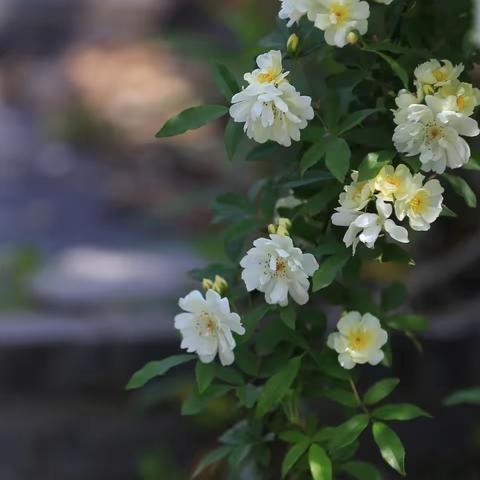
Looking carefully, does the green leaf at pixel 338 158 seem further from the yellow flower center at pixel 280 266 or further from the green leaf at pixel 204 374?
the green leaf at pixel 204 374

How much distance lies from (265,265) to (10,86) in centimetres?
532

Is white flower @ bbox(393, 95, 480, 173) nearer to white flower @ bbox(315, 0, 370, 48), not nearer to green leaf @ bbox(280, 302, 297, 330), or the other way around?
white flower @ bbox(315, 0, 370, 48)

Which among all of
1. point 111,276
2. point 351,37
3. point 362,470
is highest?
point 351,37

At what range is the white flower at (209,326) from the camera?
1.58 metres

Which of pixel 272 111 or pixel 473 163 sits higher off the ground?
pixel 272 111

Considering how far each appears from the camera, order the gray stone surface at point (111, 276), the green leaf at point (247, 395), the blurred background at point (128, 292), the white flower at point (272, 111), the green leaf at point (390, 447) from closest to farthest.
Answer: the white flower at point (272, 111) → the green leaf at point (390, 447) → the green leaf at point (247, 395) → the blurred background at point (128, 292) → the gray stone surface at point (111, 276)

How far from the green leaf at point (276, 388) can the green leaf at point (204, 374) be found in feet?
0.29

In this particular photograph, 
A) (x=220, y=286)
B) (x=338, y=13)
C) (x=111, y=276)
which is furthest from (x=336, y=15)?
(x=111, y=276)

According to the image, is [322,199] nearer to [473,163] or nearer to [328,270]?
[328,270]

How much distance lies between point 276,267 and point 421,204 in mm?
237

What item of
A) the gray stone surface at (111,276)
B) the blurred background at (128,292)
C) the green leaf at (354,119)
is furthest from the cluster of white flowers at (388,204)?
the gray stone surface at (111,276)

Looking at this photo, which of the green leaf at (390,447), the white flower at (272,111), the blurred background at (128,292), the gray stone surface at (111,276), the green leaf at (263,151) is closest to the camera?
the white flower at (272,111)

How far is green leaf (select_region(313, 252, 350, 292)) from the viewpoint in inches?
60.9

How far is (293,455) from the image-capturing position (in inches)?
65.4
